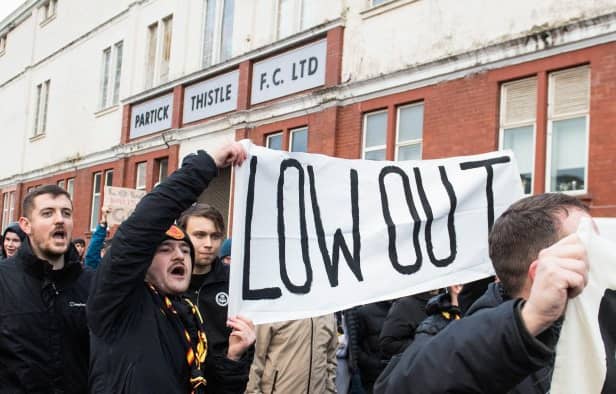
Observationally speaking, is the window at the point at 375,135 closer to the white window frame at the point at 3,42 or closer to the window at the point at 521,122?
the window at the point at 521,122

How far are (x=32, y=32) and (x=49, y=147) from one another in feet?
18.6

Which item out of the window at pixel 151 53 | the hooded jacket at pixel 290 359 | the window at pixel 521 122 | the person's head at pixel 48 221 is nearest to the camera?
the person's head at pixel 48 221

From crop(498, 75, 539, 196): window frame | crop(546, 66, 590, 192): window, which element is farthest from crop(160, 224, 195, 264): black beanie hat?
crop(498, 75, 539, 196): window frame

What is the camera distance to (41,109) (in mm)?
27453

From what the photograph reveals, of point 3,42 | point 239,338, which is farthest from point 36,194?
point 3,42

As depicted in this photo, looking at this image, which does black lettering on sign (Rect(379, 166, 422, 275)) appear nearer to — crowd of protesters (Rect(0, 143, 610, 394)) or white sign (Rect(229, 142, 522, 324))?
white sign (Rect(229, 142, 522, 324))

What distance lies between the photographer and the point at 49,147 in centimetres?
2603

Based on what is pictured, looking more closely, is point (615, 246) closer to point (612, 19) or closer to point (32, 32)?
point (612, 19)

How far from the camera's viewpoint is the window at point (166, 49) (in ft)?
65.0

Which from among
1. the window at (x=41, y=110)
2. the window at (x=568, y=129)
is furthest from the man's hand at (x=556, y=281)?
the window at (x=41, y=110)

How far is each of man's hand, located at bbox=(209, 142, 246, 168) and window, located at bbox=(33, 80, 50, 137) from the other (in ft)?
82.4

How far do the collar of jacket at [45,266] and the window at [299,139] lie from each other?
1052cm

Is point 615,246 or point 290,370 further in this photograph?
point 290,370

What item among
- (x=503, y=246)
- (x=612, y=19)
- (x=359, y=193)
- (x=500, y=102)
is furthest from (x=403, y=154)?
(x=503, y=246)
